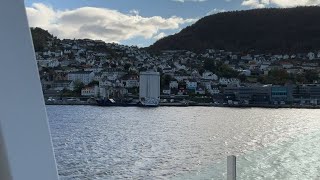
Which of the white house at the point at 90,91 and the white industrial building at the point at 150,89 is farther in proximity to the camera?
the white house at the point at 90,91

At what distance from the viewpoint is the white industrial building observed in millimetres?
36500

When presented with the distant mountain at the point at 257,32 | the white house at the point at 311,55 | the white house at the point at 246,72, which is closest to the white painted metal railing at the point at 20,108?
the distant mountain at the point at 257,32

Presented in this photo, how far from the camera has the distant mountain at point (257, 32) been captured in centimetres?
1589

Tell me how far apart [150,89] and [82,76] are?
529 cm

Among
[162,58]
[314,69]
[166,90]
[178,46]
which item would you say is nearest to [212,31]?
[178,46]

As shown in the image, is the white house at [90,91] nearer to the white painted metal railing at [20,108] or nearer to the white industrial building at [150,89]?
the white industrial building at [150,89]

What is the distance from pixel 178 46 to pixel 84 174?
1859 cm

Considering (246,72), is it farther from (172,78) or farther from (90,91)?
(90,91)

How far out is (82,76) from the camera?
127 ft

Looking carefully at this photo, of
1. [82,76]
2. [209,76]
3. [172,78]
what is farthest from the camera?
[172,78]

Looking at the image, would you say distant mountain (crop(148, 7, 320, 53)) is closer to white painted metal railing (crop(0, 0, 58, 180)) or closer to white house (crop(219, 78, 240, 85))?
white house (crop(219, 78, 240, 85))

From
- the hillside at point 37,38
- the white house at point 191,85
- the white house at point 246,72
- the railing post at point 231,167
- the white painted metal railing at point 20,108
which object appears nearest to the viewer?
the white painted metal railing at point 20,108

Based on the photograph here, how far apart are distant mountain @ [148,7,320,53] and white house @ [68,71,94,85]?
29.4ft

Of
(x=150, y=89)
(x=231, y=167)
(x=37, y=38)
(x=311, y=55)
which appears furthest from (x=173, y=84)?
(x=231, y=167)
